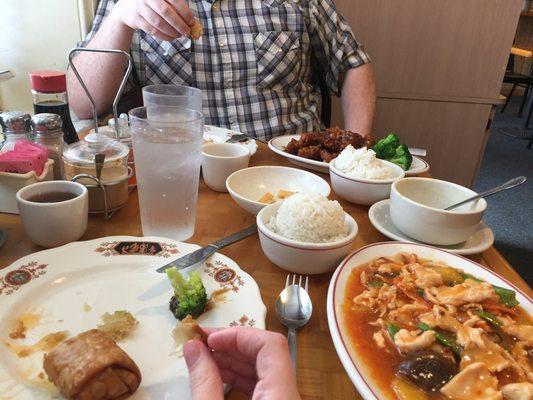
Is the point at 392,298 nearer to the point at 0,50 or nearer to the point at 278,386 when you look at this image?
the point at 278,386

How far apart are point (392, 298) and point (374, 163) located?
589mm

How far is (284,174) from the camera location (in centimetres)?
144

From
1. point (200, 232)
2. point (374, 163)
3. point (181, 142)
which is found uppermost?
point (181, 142)

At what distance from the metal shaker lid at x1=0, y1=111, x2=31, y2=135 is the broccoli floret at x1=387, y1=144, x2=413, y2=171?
1184 millimetres

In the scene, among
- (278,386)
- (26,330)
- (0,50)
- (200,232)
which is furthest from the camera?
(0,50)

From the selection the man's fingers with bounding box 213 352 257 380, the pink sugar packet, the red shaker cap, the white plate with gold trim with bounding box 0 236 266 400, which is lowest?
the white plate with gold trim with bounding box 0 236 266 400

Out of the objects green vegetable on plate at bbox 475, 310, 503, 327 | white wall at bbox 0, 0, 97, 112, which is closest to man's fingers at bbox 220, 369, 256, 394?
green vegetable on plate at bbox 475, 310, 503, 327

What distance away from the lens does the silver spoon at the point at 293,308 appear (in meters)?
0.81

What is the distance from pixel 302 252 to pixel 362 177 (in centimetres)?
50

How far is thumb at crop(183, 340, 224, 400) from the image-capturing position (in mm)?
580

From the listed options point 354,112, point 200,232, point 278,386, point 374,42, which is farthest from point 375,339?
point 374,42

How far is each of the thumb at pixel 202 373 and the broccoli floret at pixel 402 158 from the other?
1171 millimetres

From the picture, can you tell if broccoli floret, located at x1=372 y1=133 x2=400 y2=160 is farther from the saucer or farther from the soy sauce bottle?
the soy sauce bottle

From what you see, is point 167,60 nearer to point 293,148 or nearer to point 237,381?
point 293,148
